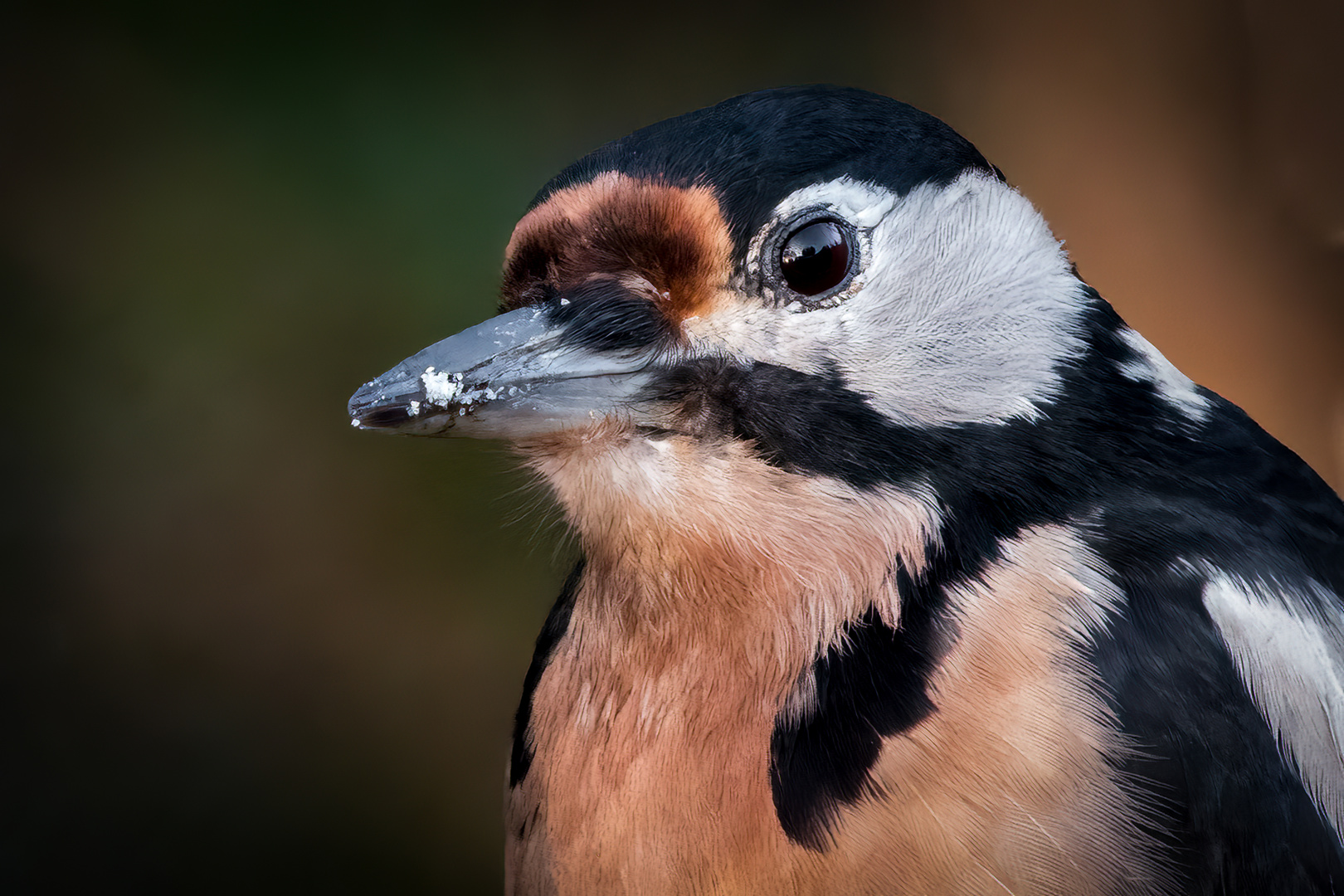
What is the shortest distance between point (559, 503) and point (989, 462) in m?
0.34

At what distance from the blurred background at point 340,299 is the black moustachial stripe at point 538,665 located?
0.32m

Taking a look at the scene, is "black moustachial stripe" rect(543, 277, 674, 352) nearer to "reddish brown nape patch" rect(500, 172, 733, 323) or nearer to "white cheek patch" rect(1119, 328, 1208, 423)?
"reddish brown nape patch" rect(500, 172, 733, 323)

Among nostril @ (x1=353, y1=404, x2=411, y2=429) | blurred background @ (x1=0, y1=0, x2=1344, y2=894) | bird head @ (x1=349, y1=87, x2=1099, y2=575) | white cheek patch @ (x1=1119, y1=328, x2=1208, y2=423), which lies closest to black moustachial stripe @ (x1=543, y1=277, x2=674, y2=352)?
bird head @ (x1=349, y1=87, x2=1099, y2=575)

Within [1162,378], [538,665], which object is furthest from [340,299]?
[1162,378]

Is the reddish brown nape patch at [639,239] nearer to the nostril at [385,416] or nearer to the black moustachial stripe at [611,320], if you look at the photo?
the black moustachial stripe at [611,320]

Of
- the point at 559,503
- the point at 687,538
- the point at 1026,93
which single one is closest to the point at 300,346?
the point at 559,503

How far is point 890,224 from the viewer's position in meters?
0.75

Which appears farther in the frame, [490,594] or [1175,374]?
[490,594]

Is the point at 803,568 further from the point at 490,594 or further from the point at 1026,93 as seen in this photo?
the point at 1026,93

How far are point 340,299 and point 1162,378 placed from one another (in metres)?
1.19

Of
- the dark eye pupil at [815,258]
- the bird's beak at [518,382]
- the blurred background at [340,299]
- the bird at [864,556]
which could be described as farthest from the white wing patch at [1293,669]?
the blurred background at [340,299]

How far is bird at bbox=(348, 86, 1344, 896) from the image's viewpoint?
656 mm

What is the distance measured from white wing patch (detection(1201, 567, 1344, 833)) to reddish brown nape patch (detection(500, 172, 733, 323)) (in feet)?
1.42

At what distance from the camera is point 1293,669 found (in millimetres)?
746
